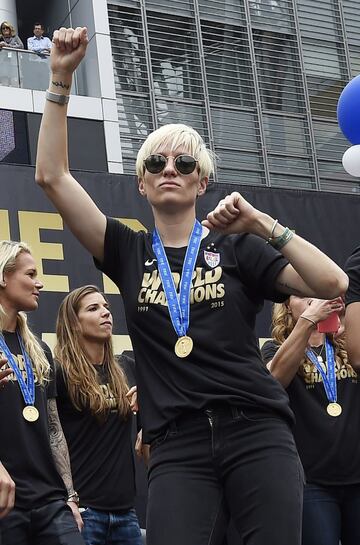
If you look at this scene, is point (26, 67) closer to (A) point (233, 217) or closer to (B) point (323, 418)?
(B) point (323, 418)

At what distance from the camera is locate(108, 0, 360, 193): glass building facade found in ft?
54.6

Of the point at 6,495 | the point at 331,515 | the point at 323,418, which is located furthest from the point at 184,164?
the point at 331,515

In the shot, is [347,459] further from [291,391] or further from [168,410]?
[168,410]

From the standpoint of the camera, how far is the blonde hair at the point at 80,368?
18.1 ft

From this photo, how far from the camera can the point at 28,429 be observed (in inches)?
193

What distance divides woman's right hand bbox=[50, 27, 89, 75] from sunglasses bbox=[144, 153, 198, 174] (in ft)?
1.27

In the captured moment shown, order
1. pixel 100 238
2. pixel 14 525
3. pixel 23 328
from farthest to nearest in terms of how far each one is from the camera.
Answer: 1. pixel 23 328
2. pixel 14 525
3. pixel 100 238

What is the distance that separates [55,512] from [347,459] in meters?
1.49

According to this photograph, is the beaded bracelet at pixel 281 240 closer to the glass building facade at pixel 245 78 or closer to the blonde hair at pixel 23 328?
the blonde hair at pixel 23 328

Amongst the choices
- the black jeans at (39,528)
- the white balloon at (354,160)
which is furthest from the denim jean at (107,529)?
the white balloon at (354,160)

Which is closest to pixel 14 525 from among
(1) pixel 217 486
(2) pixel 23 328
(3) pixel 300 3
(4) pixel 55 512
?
(4) pixel 55 512

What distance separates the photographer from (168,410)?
3186 millimetres

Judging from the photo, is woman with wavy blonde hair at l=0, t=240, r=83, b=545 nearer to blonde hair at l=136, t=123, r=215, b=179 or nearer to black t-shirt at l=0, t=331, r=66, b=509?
black t-shirt at l=0, t=331, r=66, b=509

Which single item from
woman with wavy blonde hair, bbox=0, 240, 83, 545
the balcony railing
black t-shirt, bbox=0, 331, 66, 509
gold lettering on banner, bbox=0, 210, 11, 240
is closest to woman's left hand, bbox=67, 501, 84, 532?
woman with wavy blonde hair, bbox=0, 240, 83, 545
